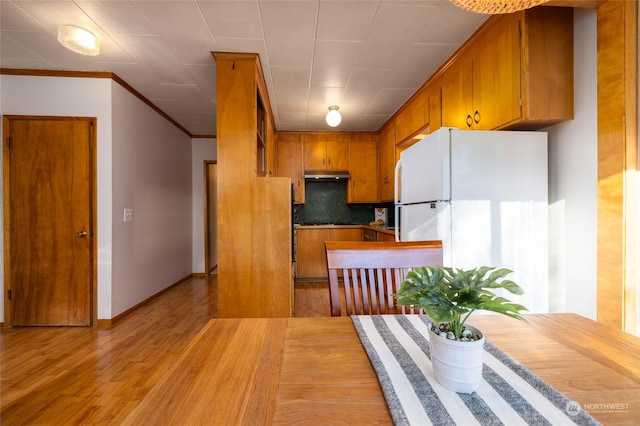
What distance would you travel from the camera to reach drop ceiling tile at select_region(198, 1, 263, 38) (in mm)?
1797

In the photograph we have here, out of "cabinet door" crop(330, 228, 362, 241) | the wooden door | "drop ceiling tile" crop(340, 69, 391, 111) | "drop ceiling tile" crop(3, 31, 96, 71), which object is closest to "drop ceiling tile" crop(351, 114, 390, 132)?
"drop ceiling tile" crop(340, 69, 391, 111)

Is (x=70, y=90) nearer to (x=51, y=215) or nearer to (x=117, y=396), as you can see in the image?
(x=51, y=215)

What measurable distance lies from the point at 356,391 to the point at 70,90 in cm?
359

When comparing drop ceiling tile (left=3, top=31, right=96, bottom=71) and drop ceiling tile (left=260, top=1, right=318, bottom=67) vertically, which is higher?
drop ceiling tile (left=3, top=31, right=96, bottom=71)

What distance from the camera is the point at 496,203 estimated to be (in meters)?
1.82

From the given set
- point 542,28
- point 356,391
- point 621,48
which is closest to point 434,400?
point 356,391

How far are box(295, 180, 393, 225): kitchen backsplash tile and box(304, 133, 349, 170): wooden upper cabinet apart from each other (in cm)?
43

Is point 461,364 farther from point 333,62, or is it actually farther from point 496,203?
point 333,62

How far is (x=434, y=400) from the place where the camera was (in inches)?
21.3

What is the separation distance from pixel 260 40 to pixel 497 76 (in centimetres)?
173

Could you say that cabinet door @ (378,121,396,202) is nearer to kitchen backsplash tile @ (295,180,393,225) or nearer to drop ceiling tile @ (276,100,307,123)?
kitchen backsplash tile @ (295,180,393,225)

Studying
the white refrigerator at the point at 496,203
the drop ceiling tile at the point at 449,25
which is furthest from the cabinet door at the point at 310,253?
the drop ceiling tile at the point at 449,25

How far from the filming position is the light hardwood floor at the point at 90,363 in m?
1.59

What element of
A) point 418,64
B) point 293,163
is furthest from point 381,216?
point 418,64
